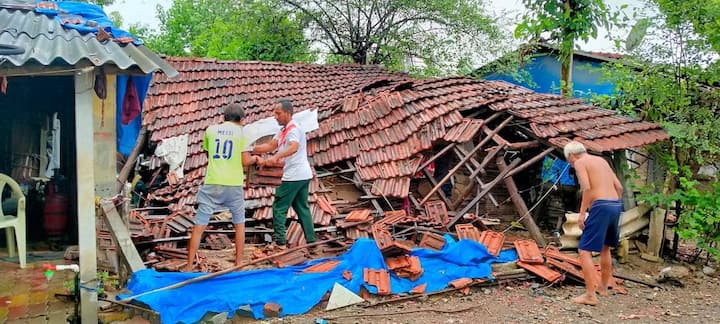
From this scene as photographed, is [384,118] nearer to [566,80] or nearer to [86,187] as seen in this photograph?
[566,80]

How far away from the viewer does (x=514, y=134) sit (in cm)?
988

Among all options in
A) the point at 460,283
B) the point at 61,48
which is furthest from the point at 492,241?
→ the point at 61,48

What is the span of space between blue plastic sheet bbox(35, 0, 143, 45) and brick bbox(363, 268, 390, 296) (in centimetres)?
323

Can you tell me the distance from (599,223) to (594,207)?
18 centimetres

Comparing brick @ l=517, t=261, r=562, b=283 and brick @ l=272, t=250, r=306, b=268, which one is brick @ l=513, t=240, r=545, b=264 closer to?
brick @ l=517, t=261, r=562, b=283

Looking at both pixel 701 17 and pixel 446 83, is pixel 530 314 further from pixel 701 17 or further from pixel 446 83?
pixel 446 83

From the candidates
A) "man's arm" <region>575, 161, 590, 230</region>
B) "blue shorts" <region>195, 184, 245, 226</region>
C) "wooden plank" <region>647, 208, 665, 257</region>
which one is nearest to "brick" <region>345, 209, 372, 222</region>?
"blue shorts" <region>195, 184, 245, 226</region>

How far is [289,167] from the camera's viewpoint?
6.65 m

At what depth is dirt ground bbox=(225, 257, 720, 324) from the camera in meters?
5.55

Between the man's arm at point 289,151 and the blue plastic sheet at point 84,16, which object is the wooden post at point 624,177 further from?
the blue plastic sheet at point 84,16

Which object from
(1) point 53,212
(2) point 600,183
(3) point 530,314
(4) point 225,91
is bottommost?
(3) point 530,314

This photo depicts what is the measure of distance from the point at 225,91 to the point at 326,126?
3358mm

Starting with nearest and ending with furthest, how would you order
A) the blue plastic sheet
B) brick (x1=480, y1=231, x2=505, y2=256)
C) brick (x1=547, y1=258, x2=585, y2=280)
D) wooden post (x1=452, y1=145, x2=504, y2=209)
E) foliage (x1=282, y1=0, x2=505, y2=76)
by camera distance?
the blue plastic sheet, brick (x1=547, y1=258, x2=585, y2=280), brick (x1=480, y1=231, x2=505, y2=256), wooden post (x1=452, y1=145, x2=504, y2=209), foliage (x1=282, y1=0, x2=505, y2=76)

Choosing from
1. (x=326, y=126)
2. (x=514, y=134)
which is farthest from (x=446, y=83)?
(x=326, y=126)
